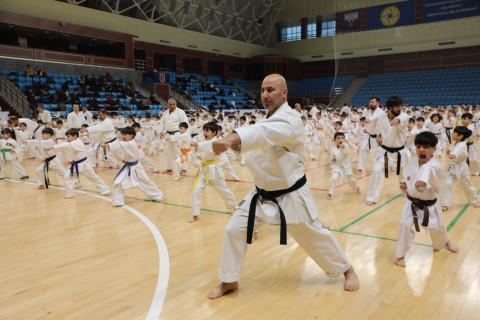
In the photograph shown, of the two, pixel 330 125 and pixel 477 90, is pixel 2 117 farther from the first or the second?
pixel 477 90

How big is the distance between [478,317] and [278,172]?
1.79 metres

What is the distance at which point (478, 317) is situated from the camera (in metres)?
2.86

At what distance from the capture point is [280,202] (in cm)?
311

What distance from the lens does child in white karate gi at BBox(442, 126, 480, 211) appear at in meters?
5.79

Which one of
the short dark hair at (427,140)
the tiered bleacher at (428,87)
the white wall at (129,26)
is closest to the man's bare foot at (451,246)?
the short dark hair at (427,140)

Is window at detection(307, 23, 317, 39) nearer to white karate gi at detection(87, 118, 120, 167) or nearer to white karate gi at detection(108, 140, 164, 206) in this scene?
white karate gi at detection(87, 118, 120, 167)

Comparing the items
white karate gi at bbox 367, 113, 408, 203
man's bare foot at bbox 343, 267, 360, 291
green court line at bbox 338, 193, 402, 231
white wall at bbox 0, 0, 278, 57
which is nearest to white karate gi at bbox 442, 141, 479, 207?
white karate gi at bbox 367, 113, 408, 203

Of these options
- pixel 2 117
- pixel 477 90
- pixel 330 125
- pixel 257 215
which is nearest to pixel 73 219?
pixel 257 215

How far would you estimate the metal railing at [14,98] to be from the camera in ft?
55.1

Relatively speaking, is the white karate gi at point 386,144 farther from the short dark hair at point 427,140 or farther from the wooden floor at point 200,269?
the short dark hair at point 427,140

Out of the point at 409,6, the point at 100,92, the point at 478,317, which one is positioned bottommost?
the point at 478,317

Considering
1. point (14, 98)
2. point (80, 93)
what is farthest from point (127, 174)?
point (80, 93)

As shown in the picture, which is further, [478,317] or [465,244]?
[465,244]

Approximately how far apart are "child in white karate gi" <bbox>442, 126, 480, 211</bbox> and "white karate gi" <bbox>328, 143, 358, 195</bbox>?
5.12 ft
